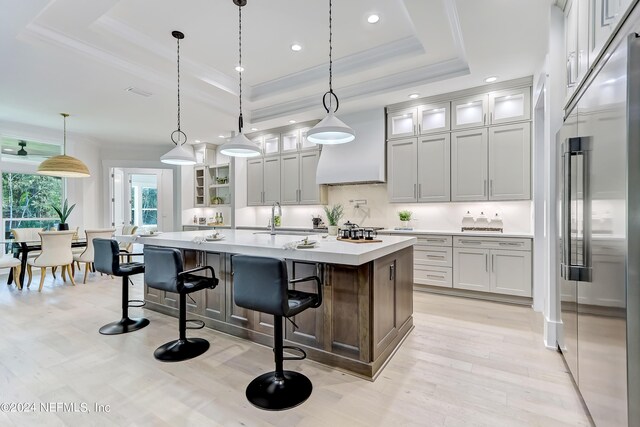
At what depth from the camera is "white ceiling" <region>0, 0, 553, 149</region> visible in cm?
290

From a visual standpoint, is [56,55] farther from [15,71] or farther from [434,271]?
[434,271]

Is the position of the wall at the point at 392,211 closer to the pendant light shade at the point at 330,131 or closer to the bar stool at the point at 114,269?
the pendant light shade at the point at 330,131

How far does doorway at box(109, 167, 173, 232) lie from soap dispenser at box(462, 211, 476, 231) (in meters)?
6.81

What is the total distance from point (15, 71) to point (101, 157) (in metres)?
4.10

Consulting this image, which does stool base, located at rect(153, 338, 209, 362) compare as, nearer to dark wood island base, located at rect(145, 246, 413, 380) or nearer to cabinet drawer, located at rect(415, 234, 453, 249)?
dark wood island base, located at rect(145, 246, 413, 380)

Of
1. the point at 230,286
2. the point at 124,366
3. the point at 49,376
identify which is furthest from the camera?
the point at 230,286

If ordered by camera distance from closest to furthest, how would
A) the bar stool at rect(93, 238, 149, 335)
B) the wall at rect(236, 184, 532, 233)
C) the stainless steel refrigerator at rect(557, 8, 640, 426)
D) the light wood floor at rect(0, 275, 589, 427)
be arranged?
the stainless steel refrigerator at rect(557, 8, 640, 426) → the light wood floor at rect(0, 275, 589, 427) → the bar stool at rect(93, 238, 149, 335) → the wall at rect(236, 184, 532, 233)

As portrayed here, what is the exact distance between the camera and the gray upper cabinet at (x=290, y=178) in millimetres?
6137

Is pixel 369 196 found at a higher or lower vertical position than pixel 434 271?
higher

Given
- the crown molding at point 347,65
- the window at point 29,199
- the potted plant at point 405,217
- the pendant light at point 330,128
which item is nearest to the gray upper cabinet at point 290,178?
the crown molding at point 347,65

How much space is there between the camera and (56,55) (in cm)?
336

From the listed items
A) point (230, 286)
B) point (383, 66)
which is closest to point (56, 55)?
point (230, 286)

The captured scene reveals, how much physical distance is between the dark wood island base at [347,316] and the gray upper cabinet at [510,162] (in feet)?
6.85

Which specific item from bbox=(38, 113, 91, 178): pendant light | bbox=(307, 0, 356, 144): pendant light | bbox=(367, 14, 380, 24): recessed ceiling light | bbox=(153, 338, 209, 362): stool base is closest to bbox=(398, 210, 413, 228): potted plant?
bbox=(307, 0, 356, 144): pendant light
